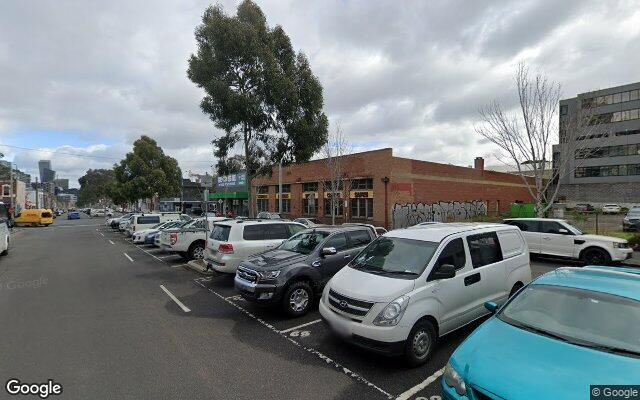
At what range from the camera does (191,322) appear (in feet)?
22.0

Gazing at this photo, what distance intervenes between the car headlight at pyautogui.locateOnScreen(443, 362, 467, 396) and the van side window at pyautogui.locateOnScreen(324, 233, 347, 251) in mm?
4471

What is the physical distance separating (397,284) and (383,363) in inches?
44.1

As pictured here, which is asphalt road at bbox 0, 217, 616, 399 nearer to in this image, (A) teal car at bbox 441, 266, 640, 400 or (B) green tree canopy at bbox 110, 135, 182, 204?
(A) teal car at bbox 441, 266, 640, 400

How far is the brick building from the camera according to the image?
25000 millimetres

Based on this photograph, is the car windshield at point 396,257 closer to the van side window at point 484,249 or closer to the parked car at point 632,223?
the van side window at point 484,249

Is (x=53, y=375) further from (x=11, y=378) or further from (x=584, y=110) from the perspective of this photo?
(x=584, y=110)

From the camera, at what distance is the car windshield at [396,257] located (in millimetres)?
5238

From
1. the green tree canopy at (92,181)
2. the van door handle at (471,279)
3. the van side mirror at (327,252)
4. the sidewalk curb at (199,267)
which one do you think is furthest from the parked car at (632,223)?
the green tree canopy at (92,181)

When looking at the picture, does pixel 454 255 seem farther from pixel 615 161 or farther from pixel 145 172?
pixel 615 161

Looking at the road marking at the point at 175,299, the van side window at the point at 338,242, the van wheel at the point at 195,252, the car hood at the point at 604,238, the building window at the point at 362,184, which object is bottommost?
the road marking at the point at 175,299

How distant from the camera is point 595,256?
11891mm

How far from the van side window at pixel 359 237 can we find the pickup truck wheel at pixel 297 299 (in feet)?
5.40

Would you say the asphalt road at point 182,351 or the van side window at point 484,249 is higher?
the van side window at point 484,249

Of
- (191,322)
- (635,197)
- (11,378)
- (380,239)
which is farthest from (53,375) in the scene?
(635,197)
